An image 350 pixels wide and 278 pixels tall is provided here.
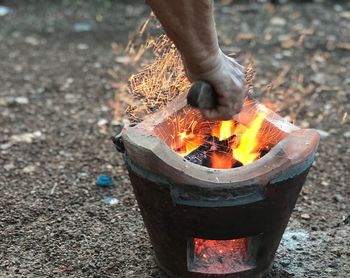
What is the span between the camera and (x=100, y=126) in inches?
169

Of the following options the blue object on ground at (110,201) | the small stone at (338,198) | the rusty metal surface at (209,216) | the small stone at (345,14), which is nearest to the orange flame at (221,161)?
the rusty metal surface at (209,216)

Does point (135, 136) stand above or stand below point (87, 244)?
above

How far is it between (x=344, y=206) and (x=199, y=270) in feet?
4.04

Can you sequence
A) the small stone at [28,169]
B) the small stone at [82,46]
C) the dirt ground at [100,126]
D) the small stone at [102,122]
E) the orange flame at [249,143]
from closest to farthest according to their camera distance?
the orange flame at [249,143] → the dirt ground at [100,126] → the small stone at [28,169] → the small stone at [102,122] → the small stone at [82,46]

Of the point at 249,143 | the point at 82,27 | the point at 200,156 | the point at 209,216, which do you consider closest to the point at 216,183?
the point at 209,216

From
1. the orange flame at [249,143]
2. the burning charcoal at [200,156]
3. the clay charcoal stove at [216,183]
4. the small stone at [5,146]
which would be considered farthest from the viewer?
the small stone at [5,146]

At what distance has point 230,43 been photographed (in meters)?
5.56

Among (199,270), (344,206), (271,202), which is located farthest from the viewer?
(344,206)

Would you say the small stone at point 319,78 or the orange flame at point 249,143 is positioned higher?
the orange flame at point 249,143

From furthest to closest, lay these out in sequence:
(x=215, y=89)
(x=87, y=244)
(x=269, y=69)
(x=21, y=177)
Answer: (x=269, y=69) → (x=21, y=177) → (x=87, y=244) → (x=215, y=89)

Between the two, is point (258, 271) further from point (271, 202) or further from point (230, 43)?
point (230, 43)

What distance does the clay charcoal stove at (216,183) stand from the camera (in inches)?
89.3

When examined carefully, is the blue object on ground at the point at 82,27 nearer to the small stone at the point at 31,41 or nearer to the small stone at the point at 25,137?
the small stone at the point at 31,41

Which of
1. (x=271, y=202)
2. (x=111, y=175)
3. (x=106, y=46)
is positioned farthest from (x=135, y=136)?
(x=106, y=46)
